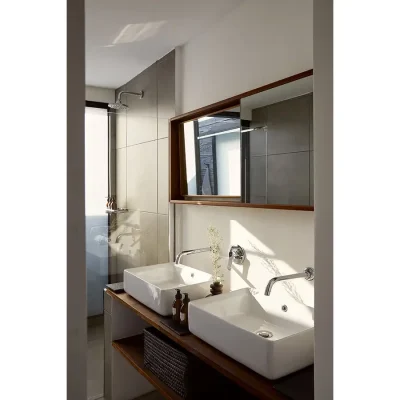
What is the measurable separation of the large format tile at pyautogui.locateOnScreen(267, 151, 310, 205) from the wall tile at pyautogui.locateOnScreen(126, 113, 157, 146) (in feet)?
4.86

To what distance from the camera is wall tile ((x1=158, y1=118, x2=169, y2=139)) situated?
2753 mm

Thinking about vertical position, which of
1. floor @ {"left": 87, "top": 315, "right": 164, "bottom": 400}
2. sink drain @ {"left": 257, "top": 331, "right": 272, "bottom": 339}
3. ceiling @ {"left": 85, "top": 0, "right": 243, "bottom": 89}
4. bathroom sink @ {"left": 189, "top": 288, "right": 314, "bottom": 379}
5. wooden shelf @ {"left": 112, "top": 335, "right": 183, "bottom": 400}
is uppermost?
ceiling @ {"left": 85, "top": 0, "right": 243, "bottom": 89}

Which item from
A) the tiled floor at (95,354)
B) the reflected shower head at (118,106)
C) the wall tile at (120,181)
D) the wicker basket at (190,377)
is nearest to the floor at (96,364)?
the tiled floor at (95,354)

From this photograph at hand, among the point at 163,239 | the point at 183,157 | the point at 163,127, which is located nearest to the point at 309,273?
the point at 183,157

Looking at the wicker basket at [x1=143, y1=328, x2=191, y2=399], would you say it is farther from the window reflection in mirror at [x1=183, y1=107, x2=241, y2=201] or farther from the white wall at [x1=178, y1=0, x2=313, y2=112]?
the white wall at [x1=178, y1=0, x2=313, y2=112]

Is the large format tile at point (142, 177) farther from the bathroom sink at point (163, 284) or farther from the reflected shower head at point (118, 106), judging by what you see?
the bathroom sink at point (163, 284)

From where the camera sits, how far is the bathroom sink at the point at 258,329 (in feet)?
4.06

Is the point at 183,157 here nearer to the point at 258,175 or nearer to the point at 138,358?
the point at 258,175

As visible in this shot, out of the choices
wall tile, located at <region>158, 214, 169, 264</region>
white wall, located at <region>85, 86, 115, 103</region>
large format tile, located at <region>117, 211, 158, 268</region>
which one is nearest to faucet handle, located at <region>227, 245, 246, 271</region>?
wall tile, located at <region>158, 214, 169, 264</region>
